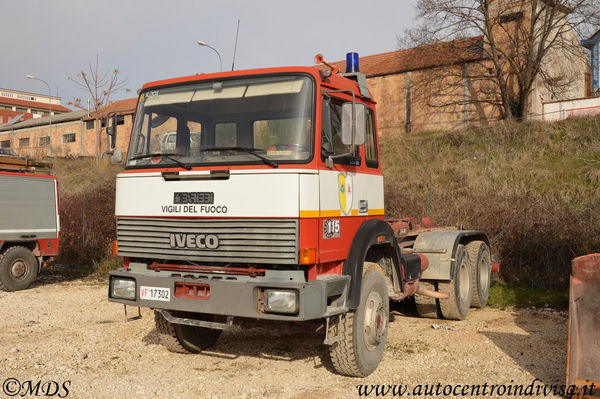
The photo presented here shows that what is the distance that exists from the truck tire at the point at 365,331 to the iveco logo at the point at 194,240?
4.60 ft

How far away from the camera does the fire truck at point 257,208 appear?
14.7ft

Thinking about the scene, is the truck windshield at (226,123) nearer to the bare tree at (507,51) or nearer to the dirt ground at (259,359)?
the dirt ground at (259,359)

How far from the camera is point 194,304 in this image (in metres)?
4.71

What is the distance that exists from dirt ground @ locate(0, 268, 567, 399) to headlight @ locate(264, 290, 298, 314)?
0.90 m

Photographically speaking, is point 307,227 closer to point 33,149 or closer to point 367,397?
point 367,397

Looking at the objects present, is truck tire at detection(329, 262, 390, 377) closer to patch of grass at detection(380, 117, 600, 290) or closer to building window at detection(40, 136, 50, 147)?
patch of grass at detection(380, 117, 600, 290)

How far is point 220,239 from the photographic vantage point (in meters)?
4.71

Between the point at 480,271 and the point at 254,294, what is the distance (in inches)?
216

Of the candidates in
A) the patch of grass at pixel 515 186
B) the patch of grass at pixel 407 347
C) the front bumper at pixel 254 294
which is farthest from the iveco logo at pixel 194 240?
the patch of grass at pixel 515 186

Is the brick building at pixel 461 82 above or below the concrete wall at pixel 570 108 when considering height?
above

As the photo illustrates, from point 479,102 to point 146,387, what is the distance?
26585mm

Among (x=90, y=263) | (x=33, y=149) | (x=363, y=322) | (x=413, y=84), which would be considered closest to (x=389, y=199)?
(x=90, y=263)

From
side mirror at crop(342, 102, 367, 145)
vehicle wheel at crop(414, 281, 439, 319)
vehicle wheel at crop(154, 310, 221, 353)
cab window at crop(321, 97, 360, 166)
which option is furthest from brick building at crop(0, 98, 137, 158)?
side mirror at crop(342, 102, 367, 145)

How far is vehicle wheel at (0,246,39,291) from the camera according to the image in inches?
409
